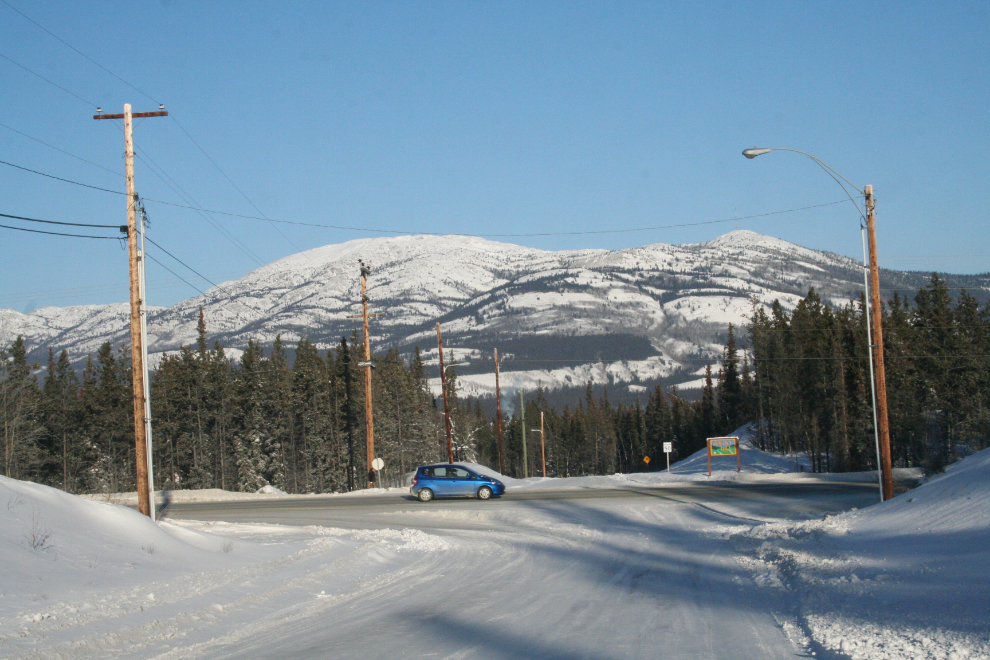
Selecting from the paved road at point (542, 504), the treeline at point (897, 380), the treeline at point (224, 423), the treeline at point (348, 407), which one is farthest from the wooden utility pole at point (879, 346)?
the treeline at point (224, 423)

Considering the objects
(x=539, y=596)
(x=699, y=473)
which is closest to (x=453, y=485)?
(x=539, y=596)

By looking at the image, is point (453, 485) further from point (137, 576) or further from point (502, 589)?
point (137, 576)

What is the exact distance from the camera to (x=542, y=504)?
88.8ft

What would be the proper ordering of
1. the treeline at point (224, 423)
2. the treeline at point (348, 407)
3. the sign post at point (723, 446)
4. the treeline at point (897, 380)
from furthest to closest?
the treeline at point (224, 423)
the treeline at point (348, 407)
the treeline at point (897, 380)
the sign post at point (723, 446)

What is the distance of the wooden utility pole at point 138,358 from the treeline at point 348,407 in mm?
28726

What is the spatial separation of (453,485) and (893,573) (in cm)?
2138

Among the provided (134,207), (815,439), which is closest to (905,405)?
(815,439)

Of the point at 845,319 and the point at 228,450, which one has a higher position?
the point at 845,319

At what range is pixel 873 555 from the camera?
1238cm

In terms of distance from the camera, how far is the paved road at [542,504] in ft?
76.7

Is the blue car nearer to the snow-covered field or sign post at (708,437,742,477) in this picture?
the snow-covered field

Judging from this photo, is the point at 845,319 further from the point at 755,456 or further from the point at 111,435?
the point at 111,435

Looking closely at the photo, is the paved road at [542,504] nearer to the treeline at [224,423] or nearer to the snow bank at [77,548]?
the snow bank at [77,548]

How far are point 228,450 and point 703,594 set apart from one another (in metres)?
66.2
